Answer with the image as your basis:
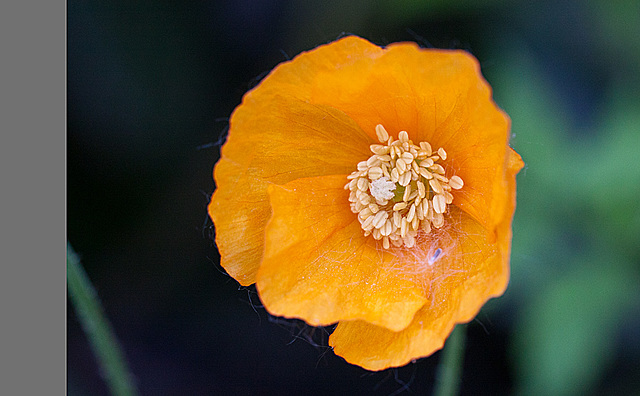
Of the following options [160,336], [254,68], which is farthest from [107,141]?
[160,336]

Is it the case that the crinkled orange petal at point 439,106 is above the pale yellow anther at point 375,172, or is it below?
above

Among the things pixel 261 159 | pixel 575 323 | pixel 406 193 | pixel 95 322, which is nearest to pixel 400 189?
pixel 406 193

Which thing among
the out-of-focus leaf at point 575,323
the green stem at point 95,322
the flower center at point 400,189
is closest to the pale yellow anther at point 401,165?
the flower center at point 400,189

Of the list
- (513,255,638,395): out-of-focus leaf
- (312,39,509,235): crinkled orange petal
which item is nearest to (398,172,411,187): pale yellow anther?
(312,39,509,235): crinkled orange petal

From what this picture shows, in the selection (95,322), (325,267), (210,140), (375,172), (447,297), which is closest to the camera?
(447,297)

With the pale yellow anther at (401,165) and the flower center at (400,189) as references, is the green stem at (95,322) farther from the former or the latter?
the pale yellow anther at (401,165)

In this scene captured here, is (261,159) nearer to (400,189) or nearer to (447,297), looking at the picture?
(400,189)
